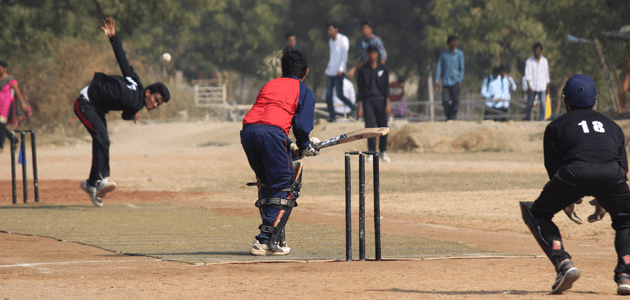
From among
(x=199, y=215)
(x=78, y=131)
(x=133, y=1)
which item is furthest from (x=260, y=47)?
(x=199, y=215)

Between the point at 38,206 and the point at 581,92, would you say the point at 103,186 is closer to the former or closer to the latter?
the point at 38,206

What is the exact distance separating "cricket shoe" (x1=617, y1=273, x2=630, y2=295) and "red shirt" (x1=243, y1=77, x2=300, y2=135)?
2.81 metres

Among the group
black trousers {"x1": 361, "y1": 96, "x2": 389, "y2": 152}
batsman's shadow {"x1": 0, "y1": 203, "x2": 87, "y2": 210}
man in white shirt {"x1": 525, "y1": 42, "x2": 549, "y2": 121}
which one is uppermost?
man in white shirt {"x1": 525, "y1": 42, "x2": 549, "y2": 121}

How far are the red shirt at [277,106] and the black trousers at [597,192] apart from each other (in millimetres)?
2277

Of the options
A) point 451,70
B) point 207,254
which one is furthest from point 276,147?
point 451,70

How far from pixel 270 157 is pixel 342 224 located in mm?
2776

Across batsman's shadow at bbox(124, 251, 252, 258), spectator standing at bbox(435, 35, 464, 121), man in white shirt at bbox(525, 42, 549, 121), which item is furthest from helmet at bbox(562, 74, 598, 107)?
man in white shirt at bbox(525, 42, 549, 121)

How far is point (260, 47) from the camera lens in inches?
2045

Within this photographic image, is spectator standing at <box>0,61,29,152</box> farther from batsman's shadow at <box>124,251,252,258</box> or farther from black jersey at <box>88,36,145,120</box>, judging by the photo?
batsman's shadow at <box>124,251,252,258</box>

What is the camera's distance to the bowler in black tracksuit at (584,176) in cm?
507

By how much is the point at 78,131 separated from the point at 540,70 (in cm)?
1536

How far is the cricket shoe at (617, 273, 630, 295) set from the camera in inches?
199

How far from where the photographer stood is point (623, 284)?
5.08m

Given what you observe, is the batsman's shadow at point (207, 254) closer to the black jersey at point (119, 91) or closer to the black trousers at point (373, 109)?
the black jersey at point (119, 91)
